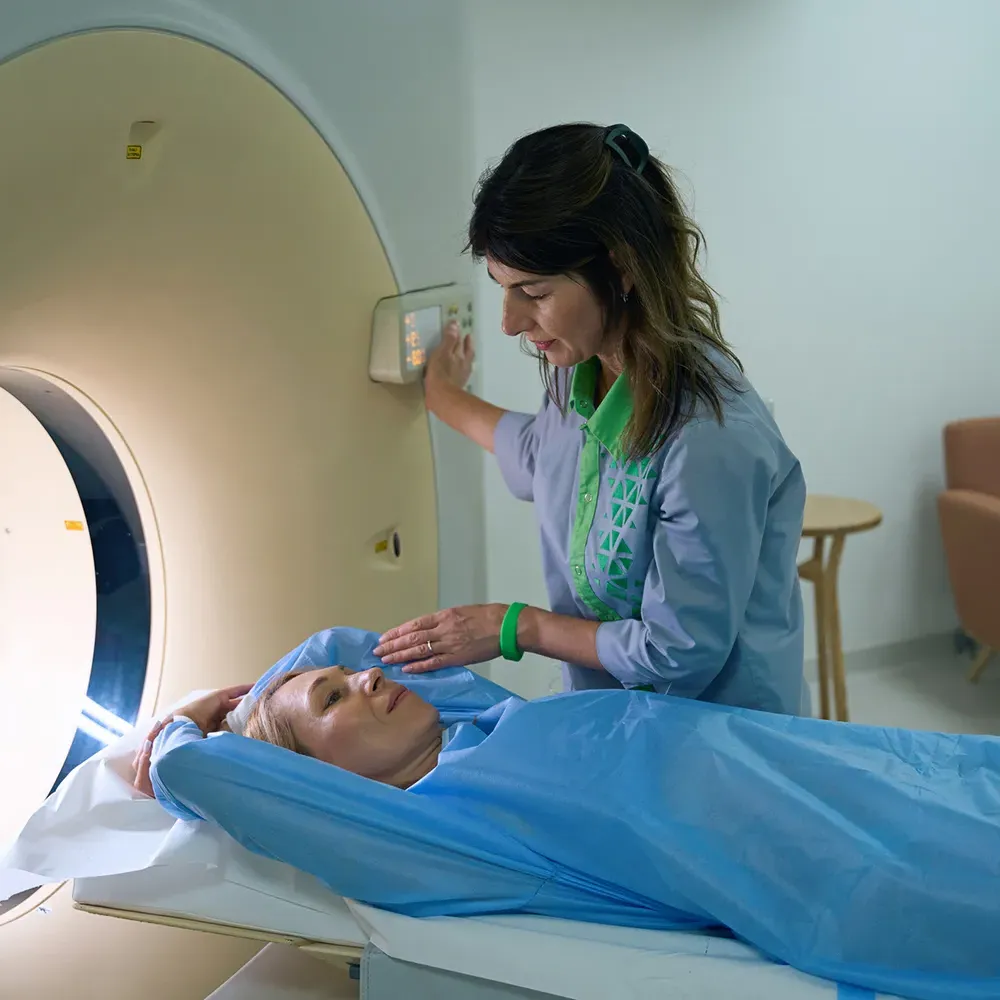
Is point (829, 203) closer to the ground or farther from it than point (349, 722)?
farther from it

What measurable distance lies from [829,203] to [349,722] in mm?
2194

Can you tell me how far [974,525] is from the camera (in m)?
2.95

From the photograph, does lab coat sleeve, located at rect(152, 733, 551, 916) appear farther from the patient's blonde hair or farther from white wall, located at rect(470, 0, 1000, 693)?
white wall, located at rect(470, 0, 1000, 693)

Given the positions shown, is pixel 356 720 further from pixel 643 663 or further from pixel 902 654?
pixel 902 654

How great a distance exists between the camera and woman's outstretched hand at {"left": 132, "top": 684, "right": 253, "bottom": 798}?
1.29 m

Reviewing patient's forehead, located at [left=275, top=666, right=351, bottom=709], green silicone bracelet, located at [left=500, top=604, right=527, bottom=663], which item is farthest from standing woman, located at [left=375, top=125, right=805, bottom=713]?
patient's forehead, located at [left=275, top=666, right=351, bottom=709]

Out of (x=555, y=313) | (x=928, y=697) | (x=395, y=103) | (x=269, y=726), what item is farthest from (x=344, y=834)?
(x=928, y=697)

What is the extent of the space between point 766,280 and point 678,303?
174 centimetres

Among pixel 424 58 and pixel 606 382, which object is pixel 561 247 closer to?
pixel 606 382

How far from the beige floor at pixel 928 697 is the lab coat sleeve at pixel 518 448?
168cm

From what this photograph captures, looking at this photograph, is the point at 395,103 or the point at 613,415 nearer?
the point at 613,415

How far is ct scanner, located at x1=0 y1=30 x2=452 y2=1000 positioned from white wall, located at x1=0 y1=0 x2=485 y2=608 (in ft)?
0.11

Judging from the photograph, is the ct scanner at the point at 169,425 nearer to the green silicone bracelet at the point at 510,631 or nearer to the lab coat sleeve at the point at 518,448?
the lab coat sleeve at the point at 518,448

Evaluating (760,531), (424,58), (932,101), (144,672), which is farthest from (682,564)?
(932,101)
